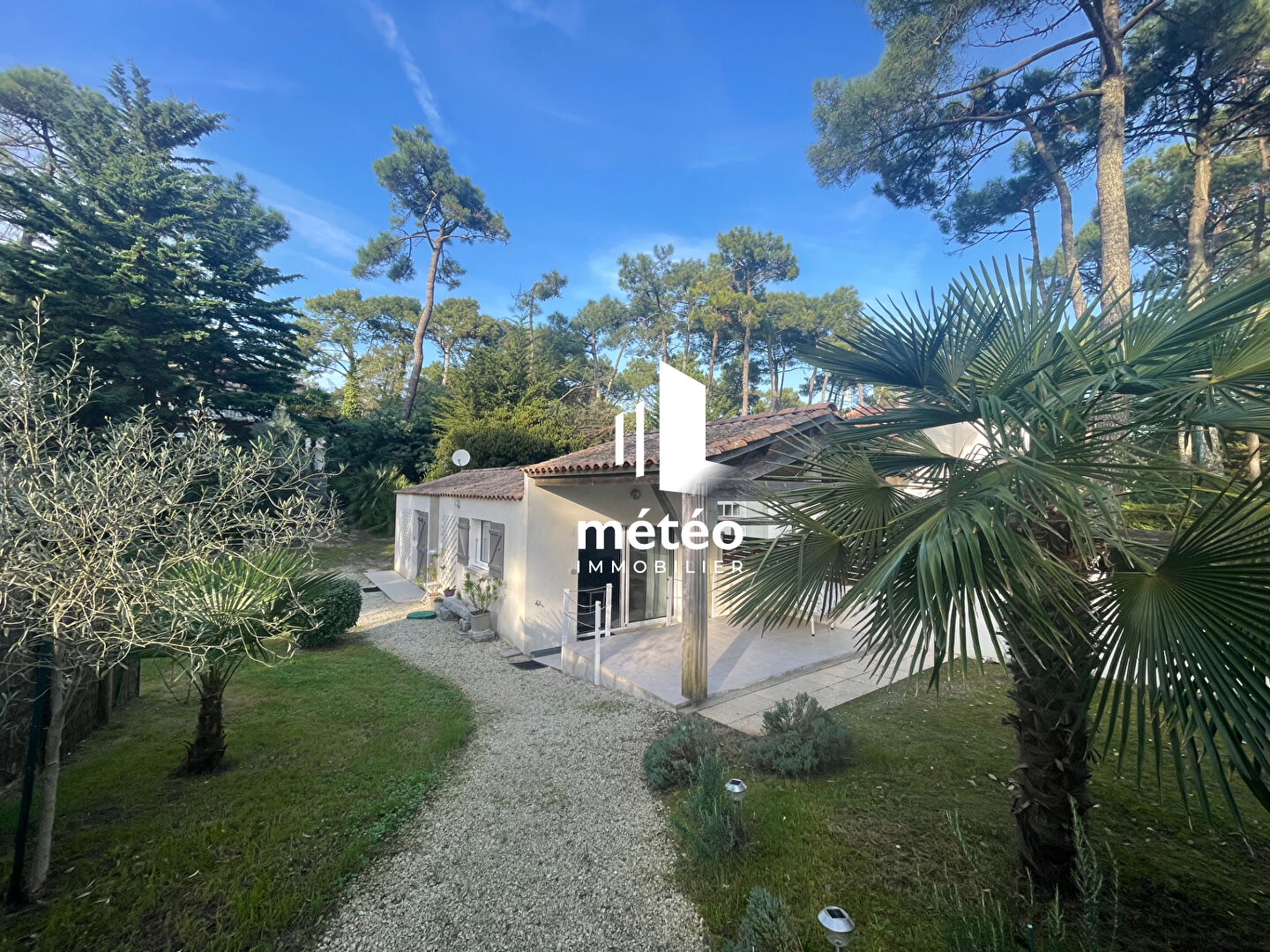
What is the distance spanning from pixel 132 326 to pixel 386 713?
18873 mm

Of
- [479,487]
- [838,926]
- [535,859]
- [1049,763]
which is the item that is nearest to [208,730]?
[535,859]

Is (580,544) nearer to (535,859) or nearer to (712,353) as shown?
(535,859)

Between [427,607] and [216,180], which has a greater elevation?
[216,180]

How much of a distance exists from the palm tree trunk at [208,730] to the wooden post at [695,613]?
209 inches

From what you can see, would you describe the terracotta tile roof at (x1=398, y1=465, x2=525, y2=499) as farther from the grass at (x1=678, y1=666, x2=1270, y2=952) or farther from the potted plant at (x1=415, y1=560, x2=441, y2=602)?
the grass at (x1=678, y1=666, x2=1270, y2=952)

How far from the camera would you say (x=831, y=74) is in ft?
55.7

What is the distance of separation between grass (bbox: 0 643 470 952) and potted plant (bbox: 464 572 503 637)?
3.85m

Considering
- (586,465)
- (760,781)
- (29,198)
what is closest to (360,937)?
(760,781)

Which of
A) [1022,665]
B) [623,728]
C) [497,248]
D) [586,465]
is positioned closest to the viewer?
[1022,665]

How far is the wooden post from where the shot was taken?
273 inches

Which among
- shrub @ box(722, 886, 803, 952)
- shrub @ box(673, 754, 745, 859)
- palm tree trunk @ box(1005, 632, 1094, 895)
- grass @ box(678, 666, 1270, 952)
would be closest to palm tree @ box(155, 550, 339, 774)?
shrub @ box(673, 754, 745, 859)

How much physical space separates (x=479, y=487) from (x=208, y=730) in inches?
324

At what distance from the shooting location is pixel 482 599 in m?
11.5

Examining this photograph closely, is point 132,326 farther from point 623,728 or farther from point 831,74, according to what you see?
point 831,74
